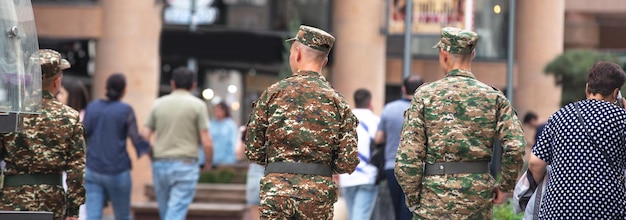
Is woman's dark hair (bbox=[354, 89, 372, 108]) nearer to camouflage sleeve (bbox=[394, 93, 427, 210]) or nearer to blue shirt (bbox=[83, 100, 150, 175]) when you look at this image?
blue shirt (bbox=[83, 100, 150, 175])

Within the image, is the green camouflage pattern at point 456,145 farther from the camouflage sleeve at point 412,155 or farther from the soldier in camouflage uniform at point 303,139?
the soldier in camouflage uniform at point 303,139

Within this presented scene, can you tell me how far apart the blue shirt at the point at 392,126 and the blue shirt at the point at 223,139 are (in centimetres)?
1094

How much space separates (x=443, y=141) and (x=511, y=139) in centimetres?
44

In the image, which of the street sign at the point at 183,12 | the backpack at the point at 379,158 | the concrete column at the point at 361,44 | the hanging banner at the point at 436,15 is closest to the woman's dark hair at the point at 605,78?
the backpack at the point at 379,158

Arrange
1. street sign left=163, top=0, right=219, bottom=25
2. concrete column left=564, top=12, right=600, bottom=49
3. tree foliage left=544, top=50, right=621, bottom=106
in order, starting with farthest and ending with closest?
concrete column left=564, top=12, right=600, bottom=49, street sign left=163, top=0, right=219, bottom=25, tree foliage left=544, top=50, right=621, bottom=106

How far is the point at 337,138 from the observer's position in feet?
27.0

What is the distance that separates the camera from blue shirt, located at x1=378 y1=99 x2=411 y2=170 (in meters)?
12.5

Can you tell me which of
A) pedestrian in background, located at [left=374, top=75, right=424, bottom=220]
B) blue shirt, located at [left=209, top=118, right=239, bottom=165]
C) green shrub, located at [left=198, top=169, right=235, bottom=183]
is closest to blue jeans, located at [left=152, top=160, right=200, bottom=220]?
pedestrian in background, located at [left=374, top=75, right=424, bottom=220]

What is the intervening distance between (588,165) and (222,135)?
1588 cm

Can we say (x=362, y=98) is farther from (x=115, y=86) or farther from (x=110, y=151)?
(x=110, y=151)

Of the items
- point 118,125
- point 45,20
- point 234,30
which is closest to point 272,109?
point 118,125

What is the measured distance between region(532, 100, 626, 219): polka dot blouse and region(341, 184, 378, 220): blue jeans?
17.4 feet

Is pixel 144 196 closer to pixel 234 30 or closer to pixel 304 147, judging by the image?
pixel 234 30

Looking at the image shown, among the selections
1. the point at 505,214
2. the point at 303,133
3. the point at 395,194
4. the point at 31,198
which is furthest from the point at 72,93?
the point at 303,133
